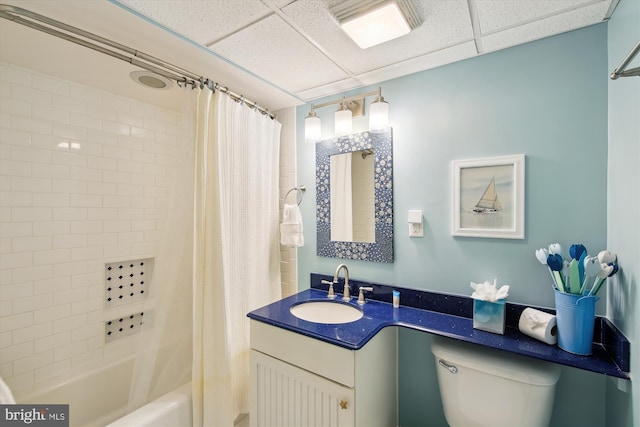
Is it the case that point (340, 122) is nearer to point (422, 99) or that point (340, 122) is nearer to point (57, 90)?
point (422, 99)

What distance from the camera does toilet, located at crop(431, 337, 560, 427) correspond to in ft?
3.54

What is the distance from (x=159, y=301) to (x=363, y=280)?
46.0 inches

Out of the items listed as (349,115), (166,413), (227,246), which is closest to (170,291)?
(227,246)

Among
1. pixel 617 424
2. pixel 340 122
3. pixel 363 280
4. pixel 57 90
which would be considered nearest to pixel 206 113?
pixel 340 122

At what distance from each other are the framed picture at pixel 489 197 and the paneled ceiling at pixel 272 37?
563mm

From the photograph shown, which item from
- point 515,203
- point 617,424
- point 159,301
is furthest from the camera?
point 159,301

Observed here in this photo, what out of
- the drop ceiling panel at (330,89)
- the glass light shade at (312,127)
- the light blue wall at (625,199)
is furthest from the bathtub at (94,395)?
the light blue wall at (625,199)

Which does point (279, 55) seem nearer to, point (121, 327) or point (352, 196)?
point (352, 196)

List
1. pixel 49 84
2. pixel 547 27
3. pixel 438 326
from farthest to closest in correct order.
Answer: pixel 49 84
pixel 438 326
pixel 547 27

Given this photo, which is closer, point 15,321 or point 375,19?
point 375,19

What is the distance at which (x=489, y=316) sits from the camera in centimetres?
125

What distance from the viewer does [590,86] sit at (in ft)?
3.85

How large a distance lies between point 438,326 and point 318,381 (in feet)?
2.03

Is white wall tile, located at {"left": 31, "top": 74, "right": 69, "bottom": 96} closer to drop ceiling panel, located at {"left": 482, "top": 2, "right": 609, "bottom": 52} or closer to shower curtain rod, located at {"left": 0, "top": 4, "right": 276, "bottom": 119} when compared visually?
shower curtain rod, located at {"left": 0, "top": 4, "right": 276, "bottom": 119}
